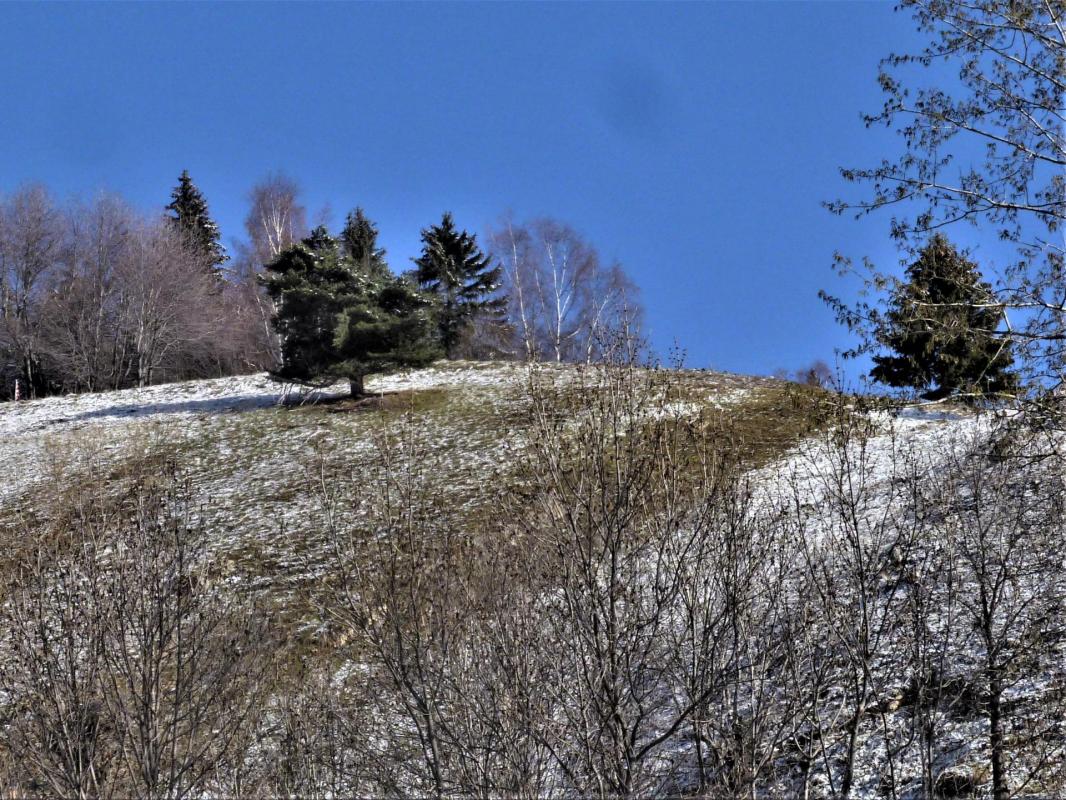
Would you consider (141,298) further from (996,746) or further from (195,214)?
(996,746)

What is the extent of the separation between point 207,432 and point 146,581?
14983mm

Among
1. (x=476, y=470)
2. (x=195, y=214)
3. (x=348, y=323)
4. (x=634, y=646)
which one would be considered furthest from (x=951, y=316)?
(x=195, y=214)

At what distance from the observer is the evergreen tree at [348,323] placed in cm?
1933

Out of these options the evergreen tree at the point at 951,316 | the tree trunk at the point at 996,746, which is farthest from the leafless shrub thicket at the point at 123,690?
the evergreen tree at the point at 951,316

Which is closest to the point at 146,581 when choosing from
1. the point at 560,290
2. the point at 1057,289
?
the point at 1057,289

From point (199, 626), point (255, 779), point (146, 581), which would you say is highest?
point (146, 581)

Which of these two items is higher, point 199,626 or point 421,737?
point 199,626

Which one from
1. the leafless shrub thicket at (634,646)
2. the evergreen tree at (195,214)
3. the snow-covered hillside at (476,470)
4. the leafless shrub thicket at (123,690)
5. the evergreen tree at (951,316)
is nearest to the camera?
the leafless shrub thicket at (634,646)

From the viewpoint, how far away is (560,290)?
107 ft

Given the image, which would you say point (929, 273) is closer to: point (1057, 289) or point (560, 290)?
point (1057, 289)

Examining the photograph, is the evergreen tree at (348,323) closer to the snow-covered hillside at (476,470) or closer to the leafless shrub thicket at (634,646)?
the snow-covered hillside at (476,470)

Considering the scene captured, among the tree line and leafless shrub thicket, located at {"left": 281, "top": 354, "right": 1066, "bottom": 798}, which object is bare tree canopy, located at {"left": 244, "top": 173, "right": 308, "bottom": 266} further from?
leafless shrub thicket, located at {"left": 281, "top": 354, "right": 1066, "bottom": 798}

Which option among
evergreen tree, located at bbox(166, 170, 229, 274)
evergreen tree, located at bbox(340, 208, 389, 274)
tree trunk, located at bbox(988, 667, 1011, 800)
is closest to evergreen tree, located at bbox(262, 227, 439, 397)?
evergreen tree, located at bbox(340, 208, 389, 274)

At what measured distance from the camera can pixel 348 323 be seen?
19156mm
